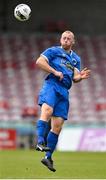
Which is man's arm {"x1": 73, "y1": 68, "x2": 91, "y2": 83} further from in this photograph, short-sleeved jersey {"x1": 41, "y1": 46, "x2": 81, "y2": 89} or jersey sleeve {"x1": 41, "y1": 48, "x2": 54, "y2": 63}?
jersey sleeve {"x1": 41, "y1": 48, "x2": 54, "y2": 63}

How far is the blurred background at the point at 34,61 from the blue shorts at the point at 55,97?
15.1m

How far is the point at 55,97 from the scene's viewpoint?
12984 mm

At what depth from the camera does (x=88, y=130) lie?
27500 millimetres

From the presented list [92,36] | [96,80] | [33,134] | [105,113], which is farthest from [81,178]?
[92,36]

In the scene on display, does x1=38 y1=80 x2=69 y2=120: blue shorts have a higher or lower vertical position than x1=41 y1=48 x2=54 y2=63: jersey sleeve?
lower

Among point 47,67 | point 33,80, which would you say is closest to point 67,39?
point 47,67

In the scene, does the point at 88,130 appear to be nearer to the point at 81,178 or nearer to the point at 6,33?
the point at 6,33

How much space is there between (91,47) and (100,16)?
2011 mm

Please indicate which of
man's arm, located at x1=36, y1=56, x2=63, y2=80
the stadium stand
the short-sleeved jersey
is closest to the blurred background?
the stadium stand

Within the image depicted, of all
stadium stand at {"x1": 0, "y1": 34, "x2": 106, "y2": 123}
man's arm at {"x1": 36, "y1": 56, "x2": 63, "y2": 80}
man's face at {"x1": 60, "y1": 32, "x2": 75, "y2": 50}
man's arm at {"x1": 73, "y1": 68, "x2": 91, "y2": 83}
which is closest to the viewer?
man's arm at {"x1": 36, "y1": 56, "x2": 63, "y2": 80}

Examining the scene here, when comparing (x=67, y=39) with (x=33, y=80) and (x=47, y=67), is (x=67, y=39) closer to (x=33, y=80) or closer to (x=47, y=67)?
(x=47, y=67)

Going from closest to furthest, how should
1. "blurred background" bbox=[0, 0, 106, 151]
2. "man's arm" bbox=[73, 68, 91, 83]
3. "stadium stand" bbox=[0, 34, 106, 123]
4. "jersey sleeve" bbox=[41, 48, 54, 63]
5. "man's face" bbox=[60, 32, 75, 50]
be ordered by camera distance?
1. "man's face" bbox=[60, 32, 75, 50]
2. "jersey sleeve" bbox=[41, 48, 54, 63]
3. "man's arm" bbox=[73, 68, 91, 83]
4. "blurred background" bbox=[0, 0, 106, 151]
5. "stadium stand" bbox=[0, 34, 106, 123]

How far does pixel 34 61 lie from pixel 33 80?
1188 mm

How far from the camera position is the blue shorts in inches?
510
